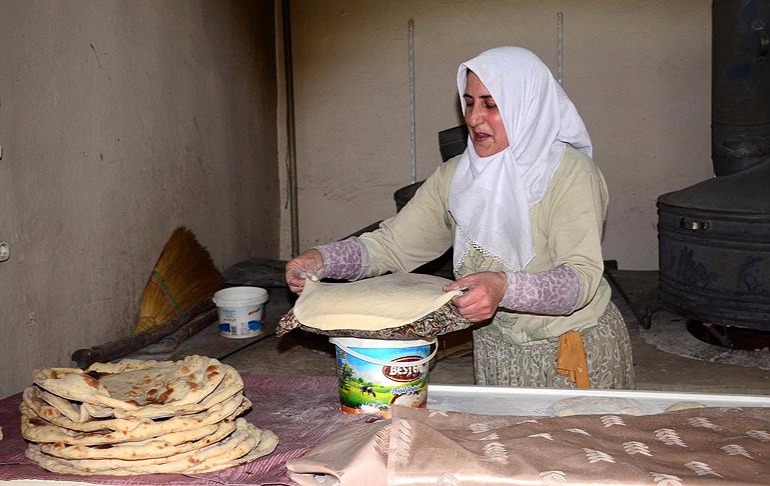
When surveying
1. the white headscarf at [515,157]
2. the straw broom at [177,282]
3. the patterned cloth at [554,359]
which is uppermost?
the white headscarf at [515,157]

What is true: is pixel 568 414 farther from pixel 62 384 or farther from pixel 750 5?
pixel 750 5

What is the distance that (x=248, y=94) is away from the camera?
18.7ft

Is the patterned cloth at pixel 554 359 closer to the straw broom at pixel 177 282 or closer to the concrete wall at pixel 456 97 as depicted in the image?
the straw broom at pixel 177 282

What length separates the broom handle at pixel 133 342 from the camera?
3695 millimetres

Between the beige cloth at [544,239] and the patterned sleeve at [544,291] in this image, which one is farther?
the beige cloth at [544,239]

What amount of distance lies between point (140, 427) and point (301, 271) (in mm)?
696

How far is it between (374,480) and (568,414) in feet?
1.65

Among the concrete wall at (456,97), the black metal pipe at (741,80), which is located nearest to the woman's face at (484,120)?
the black metal pipe at (741,80)

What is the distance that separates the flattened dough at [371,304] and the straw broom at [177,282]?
2.71 meters

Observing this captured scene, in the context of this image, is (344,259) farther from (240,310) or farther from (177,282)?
(177,282)

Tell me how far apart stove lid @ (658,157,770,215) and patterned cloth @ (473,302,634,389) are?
6.39 feet

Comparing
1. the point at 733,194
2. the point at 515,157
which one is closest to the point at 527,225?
the point at 515,157

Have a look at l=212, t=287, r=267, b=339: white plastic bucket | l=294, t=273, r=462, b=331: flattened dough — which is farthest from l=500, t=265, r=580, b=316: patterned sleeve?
l=212, t=287, r=267, b=339: white plastic bucket

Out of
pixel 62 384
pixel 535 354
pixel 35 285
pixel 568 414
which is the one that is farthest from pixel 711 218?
pixel 62 384
